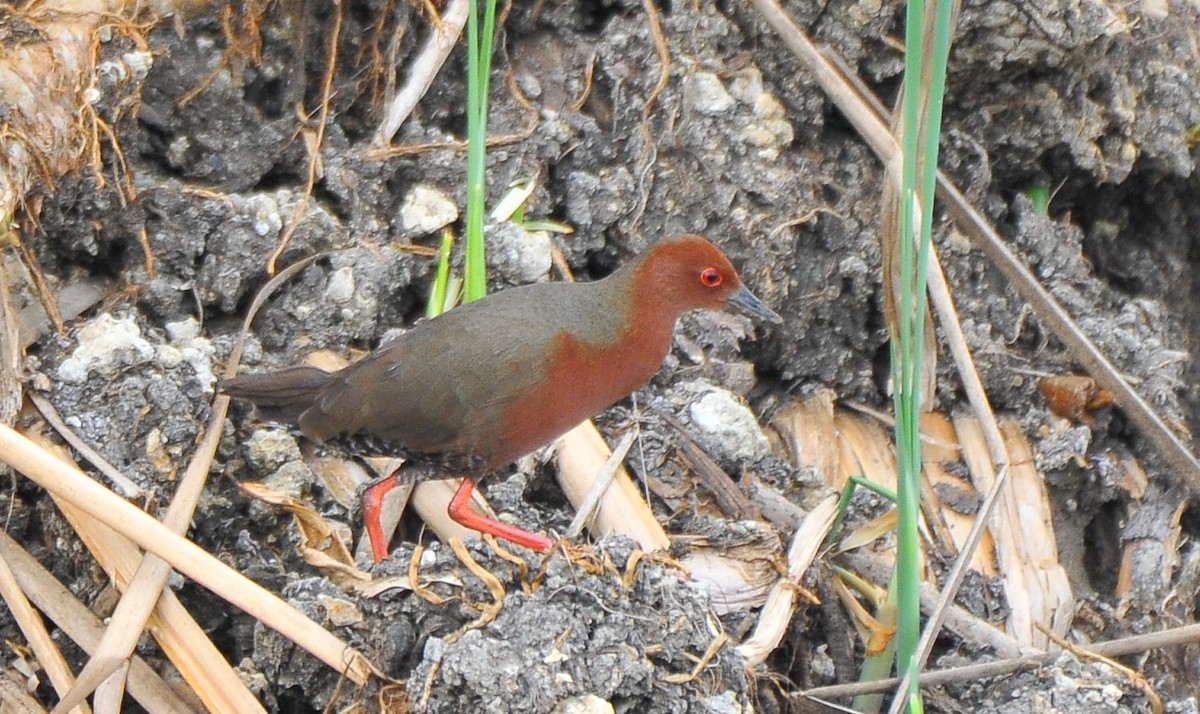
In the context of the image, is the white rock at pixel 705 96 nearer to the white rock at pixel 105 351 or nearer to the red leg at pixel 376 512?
the red leg at pixel 376 512

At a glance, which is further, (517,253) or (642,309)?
(517,253)

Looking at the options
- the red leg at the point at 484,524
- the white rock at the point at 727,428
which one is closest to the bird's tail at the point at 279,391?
the red leg at the point at 484,524

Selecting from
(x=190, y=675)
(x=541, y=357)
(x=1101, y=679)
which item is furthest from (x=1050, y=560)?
(x=190, y=675)

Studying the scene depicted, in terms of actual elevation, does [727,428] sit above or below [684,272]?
below

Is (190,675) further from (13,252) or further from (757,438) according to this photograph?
(757,438)

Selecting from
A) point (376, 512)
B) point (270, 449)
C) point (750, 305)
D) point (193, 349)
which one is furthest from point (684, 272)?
point (193, 349)

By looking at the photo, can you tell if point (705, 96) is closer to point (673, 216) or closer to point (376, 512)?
point (673, 216)
